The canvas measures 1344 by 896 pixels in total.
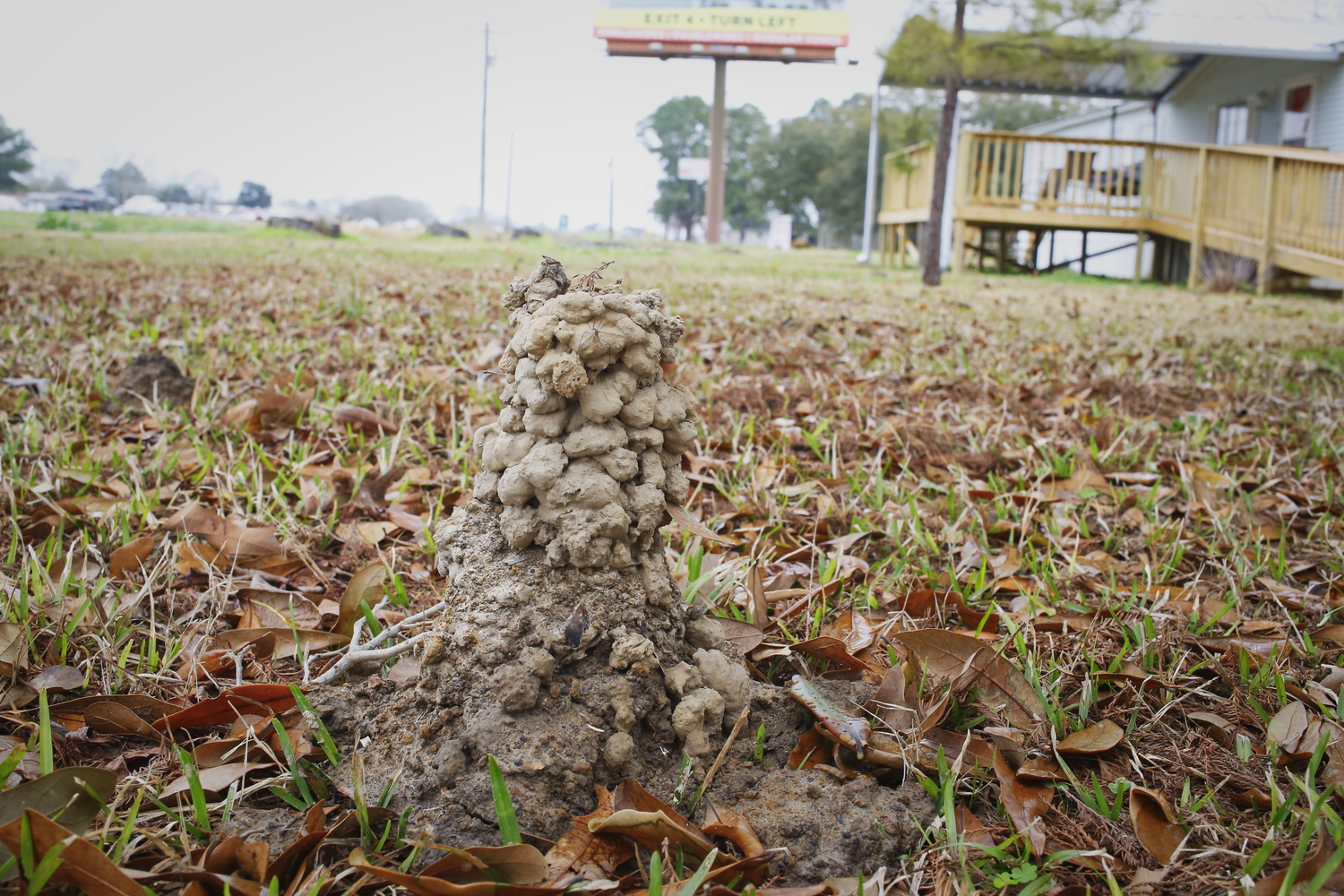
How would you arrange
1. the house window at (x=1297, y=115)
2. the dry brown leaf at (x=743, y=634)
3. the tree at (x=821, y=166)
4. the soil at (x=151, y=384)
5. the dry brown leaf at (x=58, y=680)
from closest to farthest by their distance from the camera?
the dry brown leaf at (x=58, y=680)
the dry brown leaf at (x=743, y=634)
the soil at (x=151, y=384)
the house window at (x=1297, y=115)
the tree at (x=821, y=166)

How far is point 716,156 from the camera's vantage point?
75.0 feet

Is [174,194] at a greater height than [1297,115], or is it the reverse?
[174,194]

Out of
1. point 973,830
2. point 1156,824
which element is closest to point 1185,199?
point 1156,824

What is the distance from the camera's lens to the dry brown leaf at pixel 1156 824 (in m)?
1.01

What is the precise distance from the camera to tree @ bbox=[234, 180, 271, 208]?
4184cm

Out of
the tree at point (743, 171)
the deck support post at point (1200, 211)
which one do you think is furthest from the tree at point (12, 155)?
the tree at point (743, 171)

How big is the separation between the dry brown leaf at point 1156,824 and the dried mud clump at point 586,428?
66cm

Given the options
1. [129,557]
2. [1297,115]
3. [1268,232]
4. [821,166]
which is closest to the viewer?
[129,557]

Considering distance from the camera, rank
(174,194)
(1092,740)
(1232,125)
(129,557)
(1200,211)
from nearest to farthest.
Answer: (1092,740)
(129,557)
(1200,211)
(1232,125)
(174,194)

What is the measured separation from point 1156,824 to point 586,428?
81 cm

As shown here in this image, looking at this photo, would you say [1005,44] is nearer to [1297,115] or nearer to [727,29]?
[1297,115]

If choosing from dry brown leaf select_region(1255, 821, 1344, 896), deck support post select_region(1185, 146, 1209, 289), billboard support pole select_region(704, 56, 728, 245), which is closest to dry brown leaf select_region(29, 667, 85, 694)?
dry brown leaf select_region(1255, 821, 1344, 896)

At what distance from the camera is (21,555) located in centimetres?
175

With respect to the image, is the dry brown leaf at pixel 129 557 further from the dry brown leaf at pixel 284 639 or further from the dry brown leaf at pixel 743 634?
the dry brown leaf at pixel 743 634
